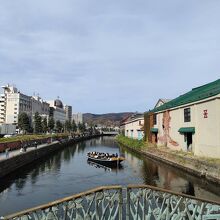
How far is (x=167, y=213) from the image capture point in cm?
1246

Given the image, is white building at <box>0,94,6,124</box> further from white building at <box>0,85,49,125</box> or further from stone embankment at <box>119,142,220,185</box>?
stone embankment at <box>119,142,220,185</box>

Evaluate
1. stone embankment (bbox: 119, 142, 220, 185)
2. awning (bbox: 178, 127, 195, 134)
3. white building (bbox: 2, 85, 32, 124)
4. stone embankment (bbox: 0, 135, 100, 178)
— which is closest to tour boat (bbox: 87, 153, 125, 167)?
stone embankment (bbox: 119, 142, 220, 185)

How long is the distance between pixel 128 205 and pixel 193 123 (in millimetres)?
34481

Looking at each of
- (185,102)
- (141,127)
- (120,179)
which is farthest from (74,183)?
(141,127)

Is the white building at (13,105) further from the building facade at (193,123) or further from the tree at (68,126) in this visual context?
the building facade at (193,123)

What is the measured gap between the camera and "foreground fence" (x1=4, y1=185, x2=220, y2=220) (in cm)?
1166

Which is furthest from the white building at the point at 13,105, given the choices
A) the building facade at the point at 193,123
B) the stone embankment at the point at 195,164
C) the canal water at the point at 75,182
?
the stone embankment at the point at 195,164

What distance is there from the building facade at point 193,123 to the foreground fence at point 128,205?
80.9 feet

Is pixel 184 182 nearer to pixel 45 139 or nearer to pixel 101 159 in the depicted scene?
pixel 101 159

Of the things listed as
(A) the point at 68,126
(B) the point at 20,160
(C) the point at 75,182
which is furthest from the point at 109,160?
(A) the point at 68,126

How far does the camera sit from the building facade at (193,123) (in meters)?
37.0

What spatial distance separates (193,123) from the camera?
44.7 m

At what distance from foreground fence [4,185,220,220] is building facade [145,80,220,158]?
80.9 ft

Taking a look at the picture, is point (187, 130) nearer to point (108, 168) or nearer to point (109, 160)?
point (109, 160)
